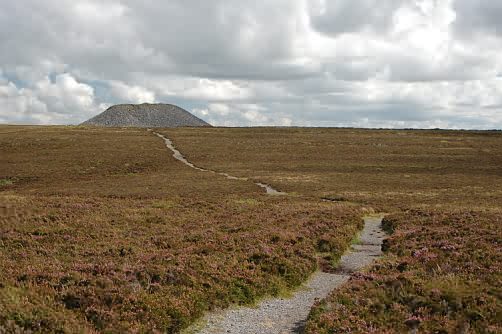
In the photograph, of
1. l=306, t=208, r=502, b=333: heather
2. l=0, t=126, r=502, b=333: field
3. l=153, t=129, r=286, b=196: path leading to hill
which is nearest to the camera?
l=306, t=208, r=502, b=333: heather

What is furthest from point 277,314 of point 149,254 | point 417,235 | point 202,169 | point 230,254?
point 202,169

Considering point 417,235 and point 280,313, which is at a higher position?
point 417,235

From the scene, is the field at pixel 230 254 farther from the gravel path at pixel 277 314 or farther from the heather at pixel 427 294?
the gravel path at pixel 277 314

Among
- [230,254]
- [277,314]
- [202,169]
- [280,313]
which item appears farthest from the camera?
[202,169]

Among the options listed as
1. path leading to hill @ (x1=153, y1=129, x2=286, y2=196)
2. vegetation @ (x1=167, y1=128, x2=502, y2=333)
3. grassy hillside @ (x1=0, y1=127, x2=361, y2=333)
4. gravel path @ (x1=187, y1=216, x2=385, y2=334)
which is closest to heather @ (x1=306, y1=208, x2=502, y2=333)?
vegetation @ (x1=167, y1=128, x2=502, y2=333)

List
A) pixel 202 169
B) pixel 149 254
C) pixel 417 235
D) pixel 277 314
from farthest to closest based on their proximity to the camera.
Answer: pixel 202 169, pixel 417 235, pixel 149 254, pixel 277 314

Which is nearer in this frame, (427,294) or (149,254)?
(427,294)

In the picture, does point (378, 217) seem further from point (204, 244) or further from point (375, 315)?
point (375, 315)

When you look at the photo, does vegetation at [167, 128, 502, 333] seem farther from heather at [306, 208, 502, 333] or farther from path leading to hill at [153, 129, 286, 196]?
path leading to hill at [153, 129, 286, 196]

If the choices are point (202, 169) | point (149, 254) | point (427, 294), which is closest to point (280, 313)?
point (427, 294)

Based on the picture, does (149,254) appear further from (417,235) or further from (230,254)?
(417,235)

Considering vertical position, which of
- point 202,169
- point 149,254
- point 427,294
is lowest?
point 202,169

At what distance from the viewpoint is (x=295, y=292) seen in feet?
51.1

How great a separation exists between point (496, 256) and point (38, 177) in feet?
201
